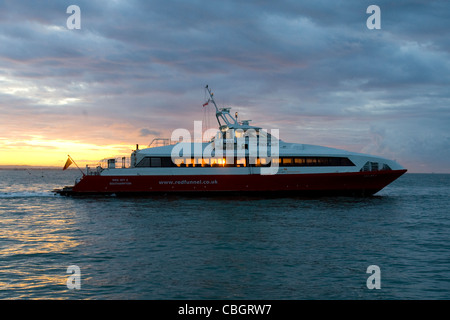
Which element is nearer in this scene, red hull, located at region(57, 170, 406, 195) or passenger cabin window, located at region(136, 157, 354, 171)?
red hull, located at region(57, 170, 406, 195)

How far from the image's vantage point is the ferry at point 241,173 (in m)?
36.7

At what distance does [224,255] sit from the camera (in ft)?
48.8

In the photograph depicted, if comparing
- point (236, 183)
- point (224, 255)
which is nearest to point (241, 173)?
point (236, 183)

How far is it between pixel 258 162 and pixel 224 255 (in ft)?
75.8

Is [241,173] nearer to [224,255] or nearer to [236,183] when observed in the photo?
[236,183]

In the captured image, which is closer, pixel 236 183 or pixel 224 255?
pixel 224 255

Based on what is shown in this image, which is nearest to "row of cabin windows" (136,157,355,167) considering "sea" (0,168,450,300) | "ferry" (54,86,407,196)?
"ferry" (54,86,407,196)

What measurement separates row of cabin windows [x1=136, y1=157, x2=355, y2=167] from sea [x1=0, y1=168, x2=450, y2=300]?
9875 mm

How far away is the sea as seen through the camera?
10977 millimetres

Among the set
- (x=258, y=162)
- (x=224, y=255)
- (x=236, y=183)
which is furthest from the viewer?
(x=258, y=162)

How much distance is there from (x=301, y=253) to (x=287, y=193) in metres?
22.1

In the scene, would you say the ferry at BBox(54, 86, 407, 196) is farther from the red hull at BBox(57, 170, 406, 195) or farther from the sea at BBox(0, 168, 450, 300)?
the sea at BBox(0, 168, 450, 300)
